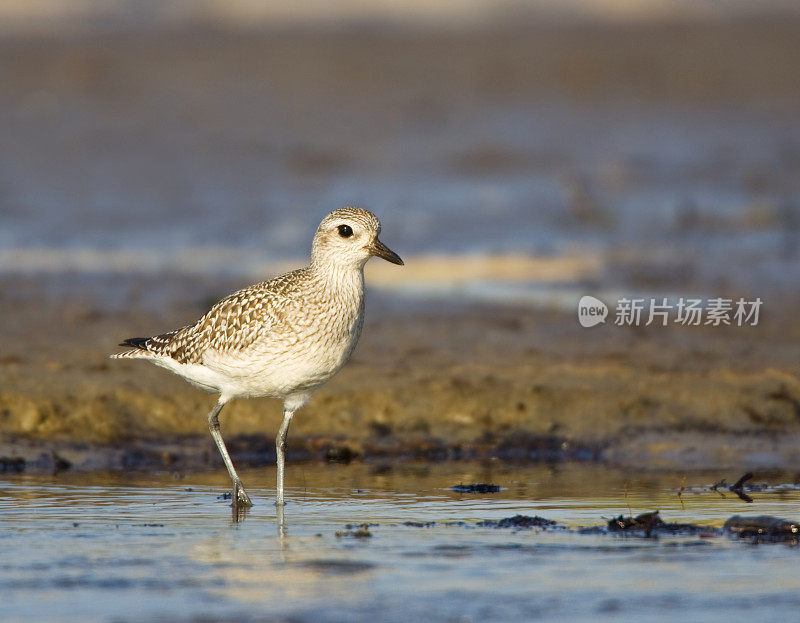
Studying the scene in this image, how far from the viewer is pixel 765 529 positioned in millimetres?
7785

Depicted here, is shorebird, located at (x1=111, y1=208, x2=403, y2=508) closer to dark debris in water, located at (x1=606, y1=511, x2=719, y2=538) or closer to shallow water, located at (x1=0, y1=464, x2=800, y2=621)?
shallow water, located at (x1=0, y1=464, x2=800, y2=621)

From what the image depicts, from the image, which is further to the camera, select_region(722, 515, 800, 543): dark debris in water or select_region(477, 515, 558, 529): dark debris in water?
select_region(477, 515, 558, 529): dark debris in water

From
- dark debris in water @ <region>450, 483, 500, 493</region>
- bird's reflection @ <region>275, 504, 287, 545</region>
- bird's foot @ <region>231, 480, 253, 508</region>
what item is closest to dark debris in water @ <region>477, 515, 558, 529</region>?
dark debris in water @ <region>450, 483, 500, 493</region>

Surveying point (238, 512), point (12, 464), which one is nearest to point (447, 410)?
point (238, 512)

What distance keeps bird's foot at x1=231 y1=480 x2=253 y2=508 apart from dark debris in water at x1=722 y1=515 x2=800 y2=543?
109 inches

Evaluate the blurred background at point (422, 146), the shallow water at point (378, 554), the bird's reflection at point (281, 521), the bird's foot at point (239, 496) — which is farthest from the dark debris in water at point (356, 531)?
the blurred background at point (422, 146)

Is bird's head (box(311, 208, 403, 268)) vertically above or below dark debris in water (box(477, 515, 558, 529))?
above

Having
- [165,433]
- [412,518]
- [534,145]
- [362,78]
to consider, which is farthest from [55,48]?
[412,518]

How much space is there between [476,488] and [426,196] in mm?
11867

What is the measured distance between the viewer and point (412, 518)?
323 inches

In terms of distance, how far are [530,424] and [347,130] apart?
1382cm

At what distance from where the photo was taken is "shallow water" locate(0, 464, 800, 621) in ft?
21.4

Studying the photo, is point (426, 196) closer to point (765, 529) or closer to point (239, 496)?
point (239, 496)

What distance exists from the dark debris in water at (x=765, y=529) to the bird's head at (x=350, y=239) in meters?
2.60
